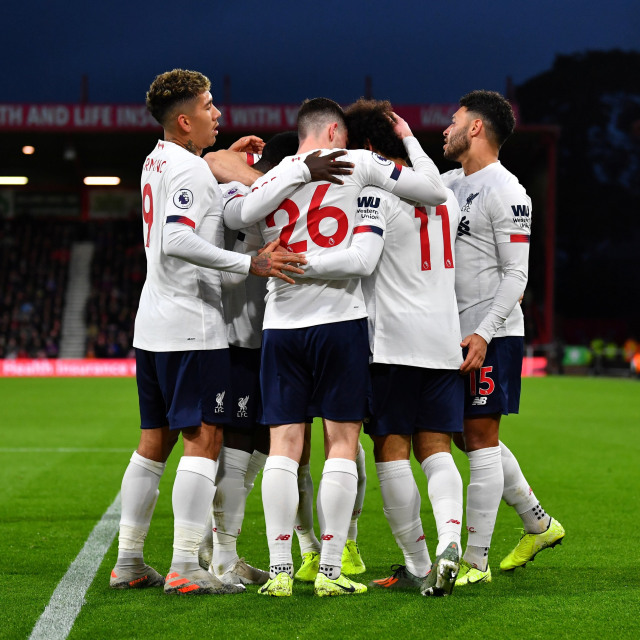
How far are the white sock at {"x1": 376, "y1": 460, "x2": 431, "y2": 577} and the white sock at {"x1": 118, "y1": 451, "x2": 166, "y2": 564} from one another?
1.01 m

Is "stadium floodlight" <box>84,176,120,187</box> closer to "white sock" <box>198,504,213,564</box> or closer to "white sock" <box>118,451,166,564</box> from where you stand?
"white sock" <box>198,504,213,564</box>

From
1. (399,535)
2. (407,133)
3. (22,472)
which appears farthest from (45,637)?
(22,472)

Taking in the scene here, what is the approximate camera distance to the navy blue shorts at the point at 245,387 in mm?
4301

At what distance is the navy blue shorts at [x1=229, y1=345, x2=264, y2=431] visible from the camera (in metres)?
4.30

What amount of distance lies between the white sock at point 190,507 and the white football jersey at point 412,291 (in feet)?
2.91

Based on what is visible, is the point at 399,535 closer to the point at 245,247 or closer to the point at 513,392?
the point at 513,392

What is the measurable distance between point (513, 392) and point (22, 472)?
5255 mm

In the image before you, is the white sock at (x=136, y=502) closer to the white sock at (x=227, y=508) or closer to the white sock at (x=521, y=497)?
the white sock at (x=227, y=508)

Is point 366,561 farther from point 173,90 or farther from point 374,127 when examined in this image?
point 173,90

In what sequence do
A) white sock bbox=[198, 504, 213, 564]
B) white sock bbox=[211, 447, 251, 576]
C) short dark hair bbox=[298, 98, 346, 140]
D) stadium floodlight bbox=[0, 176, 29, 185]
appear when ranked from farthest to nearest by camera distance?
stadium floodlight bbox=[0, 176, 29, 185], white sock bbox=[198, 504, 213, 564], white sock bbox=[211, 447, 251, 576], short dark hair bbox=[298, 98, 346, 140]

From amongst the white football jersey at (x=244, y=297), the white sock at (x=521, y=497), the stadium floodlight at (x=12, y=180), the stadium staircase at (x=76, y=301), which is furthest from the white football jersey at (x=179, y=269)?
the stadium floodlight at (x=12, y=180)

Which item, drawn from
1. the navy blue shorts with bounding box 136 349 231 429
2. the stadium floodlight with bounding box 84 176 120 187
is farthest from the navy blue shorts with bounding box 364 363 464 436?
the stadium floodlight with bounding box 84 176 120 187

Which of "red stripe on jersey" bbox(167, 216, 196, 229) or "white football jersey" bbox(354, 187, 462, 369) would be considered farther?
"white football jersey" bbox(354, 187, 462, 369)

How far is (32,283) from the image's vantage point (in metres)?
32.9
